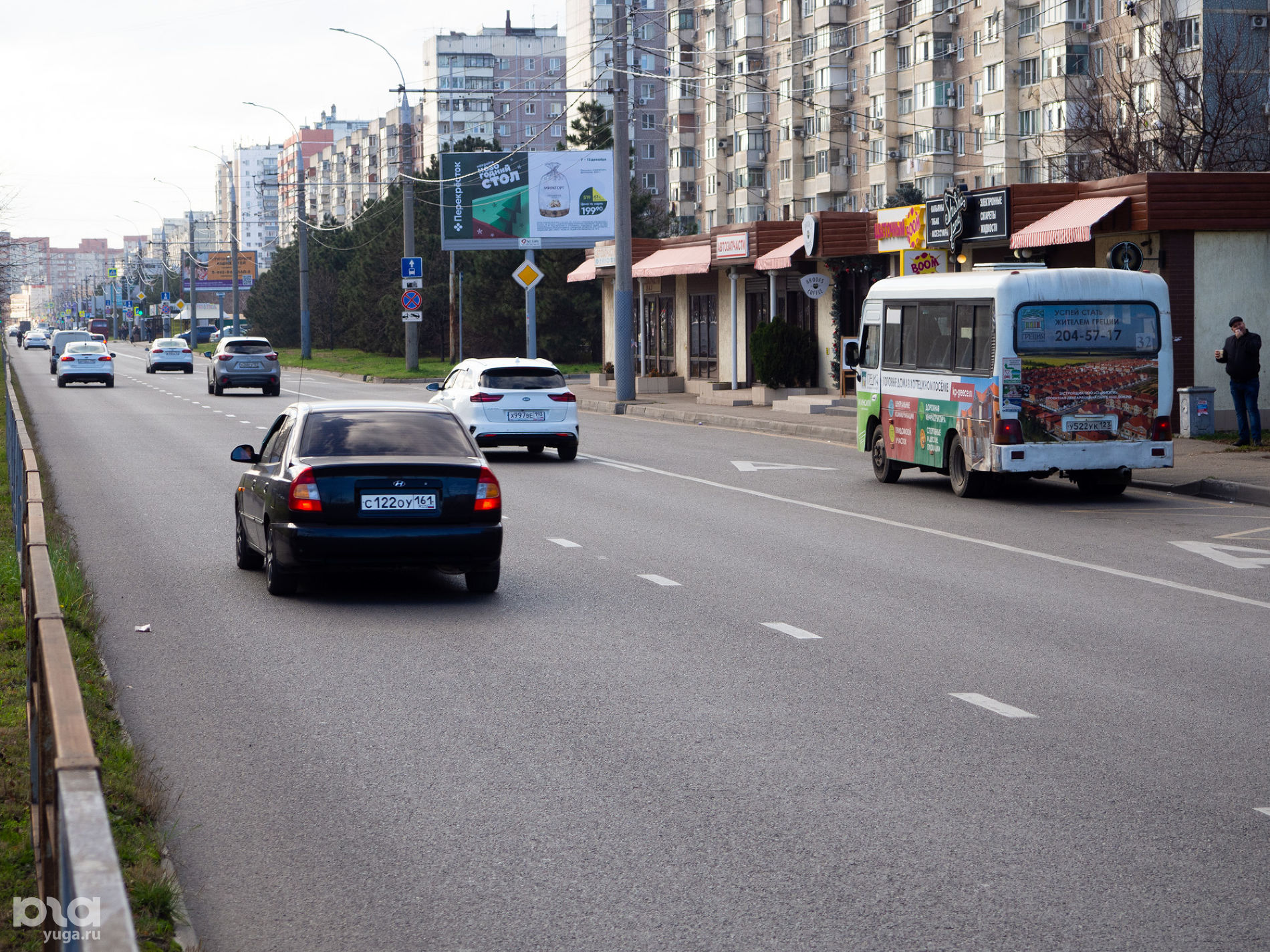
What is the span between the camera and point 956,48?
86.9 metres

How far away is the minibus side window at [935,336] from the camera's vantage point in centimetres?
1875

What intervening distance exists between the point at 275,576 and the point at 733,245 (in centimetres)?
3144

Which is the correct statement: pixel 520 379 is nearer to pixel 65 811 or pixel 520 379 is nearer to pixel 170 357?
pixel 65 811

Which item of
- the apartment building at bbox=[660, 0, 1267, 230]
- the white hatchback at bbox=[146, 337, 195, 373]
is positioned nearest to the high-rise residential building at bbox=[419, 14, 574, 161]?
the apartment building at bbox=[660, 0, 1267, 230]

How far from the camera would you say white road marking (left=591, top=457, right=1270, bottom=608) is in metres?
11.5

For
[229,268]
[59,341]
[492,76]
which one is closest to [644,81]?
[492,76]

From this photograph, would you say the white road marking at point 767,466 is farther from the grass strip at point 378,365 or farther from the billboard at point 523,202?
the billboard at point 523,202

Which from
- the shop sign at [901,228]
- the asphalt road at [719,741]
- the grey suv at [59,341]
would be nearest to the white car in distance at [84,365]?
the grey suv at [59,341]

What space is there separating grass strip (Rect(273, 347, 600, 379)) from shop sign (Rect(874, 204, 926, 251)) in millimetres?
21782

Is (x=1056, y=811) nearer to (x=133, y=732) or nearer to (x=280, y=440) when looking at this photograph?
(x=133, y=732)

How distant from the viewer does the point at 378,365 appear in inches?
2697

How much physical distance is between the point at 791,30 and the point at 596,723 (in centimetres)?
9884

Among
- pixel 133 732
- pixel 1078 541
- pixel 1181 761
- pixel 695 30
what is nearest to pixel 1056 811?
pixel 1181 761

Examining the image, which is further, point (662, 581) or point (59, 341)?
point (59, 341)
